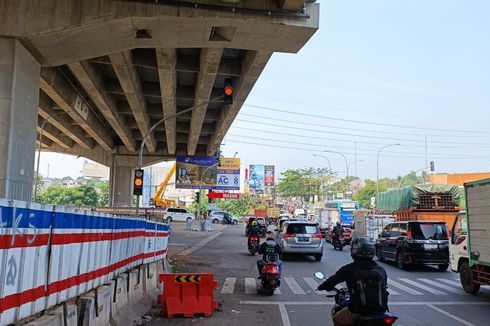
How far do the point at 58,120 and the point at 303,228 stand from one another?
17.8m

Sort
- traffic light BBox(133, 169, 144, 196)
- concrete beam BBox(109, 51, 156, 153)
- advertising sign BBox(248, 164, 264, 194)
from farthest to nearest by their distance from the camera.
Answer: advertising sign BBox(248, 164, 264, 194)
traffic light BBox(133, 169, 144, 196)
concrete beam BBox(109, 51, 156, 153)

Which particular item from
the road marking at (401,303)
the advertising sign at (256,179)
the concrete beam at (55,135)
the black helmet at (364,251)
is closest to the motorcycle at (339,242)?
the road marking at (401,303)

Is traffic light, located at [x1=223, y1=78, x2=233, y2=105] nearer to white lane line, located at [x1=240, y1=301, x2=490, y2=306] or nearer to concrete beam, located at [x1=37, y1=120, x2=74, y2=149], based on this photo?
white lane line, located at [x1=240, y1=301, x2=490, y2=306]

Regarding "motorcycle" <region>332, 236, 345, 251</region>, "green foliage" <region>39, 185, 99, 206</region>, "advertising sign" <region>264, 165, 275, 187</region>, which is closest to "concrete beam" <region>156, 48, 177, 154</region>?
"motorcycle" <region>332, 236, 345, 251</region>

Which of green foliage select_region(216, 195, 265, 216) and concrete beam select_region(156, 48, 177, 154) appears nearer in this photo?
concrete beam select_region(156, 48, 177, 154)

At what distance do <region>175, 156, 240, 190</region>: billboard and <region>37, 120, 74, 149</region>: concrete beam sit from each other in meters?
9.89

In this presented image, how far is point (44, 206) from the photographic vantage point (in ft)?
15.7

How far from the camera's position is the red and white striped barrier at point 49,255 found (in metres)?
4.06

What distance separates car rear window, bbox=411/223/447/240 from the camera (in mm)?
17469

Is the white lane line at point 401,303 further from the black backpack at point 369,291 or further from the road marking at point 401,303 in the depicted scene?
the black backpack at point 369,291

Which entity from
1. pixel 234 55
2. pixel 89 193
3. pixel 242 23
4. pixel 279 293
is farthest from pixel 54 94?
pixel 89 193

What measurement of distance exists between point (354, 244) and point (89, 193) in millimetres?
105742

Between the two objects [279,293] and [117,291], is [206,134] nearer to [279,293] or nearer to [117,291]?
[279,293]

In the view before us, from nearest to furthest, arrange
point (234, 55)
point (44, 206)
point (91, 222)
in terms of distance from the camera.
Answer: point (44, 206) < point (91, 222) < point (234, 55)
